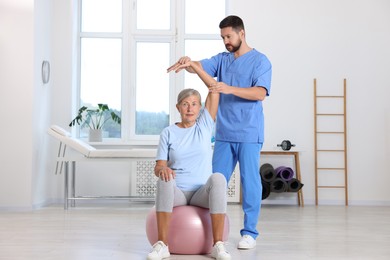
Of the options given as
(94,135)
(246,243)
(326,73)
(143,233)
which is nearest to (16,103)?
(94,135)

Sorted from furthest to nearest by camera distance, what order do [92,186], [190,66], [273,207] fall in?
[92,186] < [273,207] < [190,66]

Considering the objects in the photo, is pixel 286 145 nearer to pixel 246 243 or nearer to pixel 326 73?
pixel 326 73

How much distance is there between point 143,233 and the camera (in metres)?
4.20

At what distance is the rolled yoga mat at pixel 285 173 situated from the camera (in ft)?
21.1

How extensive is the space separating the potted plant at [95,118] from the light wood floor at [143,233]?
990mm

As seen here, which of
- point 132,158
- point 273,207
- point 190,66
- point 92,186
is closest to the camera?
point 190,66

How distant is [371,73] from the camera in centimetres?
681

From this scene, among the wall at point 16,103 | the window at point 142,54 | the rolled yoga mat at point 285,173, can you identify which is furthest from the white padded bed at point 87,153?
the rolled yoga mat at point 285,173

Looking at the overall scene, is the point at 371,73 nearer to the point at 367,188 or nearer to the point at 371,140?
the point at 371,140

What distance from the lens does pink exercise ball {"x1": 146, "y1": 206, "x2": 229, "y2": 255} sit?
308 centimetres

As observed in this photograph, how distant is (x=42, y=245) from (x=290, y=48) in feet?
13.7

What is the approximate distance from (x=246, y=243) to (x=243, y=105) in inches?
32.0

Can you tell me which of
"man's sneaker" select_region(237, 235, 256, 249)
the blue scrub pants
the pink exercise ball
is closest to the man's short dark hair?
the blue scrub pants

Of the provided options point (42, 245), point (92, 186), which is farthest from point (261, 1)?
point (42, 245)
